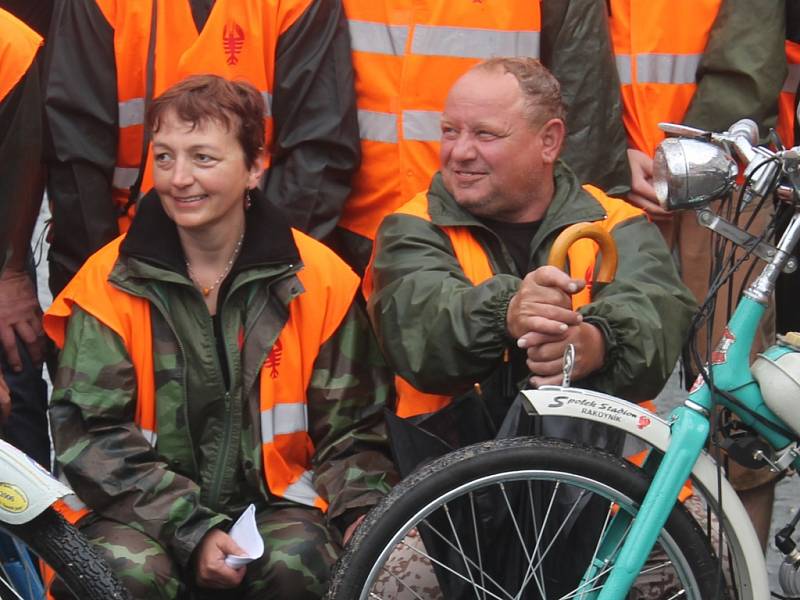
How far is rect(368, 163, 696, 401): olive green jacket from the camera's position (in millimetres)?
3678

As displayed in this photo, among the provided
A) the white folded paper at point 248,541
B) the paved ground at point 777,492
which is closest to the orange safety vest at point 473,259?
the white folded paper at point 248,541

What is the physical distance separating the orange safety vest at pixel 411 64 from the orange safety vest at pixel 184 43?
255 mm

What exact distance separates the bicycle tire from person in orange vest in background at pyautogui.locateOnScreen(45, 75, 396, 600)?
505 millimetres

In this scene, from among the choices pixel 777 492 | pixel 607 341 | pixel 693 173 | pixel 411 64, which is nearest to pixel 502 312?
pixel 607 341

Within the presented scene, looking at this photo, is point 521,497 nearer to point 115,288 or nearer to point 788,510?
point 115,288

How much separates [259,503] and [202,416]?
0.85 feet

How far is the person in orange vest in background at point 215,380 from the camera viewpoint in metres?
3.81

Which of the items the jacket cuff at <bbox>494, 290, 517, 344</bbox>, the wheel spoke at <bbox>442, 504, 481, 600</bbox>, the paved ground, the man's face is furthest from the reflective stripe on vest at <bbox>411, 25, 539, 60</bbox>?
the paved ground

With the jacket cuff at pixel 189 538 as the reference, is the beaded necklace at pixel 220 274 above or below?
above

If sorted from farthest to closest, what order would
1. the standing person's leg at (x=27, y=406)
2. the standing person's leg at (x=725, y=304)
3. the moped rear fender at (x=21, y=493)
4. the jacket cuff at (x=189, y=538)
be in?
the standing person's leg at (x=725, y=304) < the standing person's leg at (x=27, y=406) < the jacket cuff at (x=189, y=538) < the moped rear fender at (x=21, y=493)

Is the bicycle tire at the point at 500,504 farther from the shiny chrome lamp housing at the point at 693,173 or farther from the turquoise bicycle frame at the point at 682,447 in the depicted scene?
the shiny chrome lamp housing at the point at 693,173

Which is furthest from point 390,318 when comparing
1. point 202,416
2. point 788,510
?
point 788,510

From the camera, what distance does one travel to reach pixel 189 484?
385 cm

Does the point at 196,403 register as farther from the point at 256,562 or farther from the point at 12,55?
the point at 12,55
